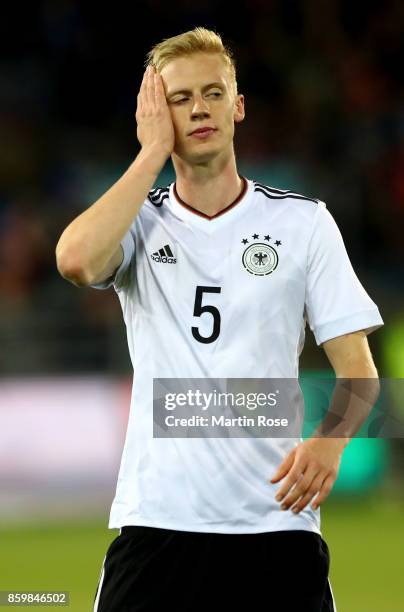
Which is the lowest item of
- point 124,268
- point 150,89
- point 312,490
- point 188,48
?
point 312,490

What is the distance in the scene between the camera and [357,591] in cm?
856

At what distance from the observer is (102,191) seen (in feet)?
50.9

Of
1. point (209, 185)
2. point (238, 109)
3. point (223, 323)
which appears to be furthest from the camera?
point (238, 109)

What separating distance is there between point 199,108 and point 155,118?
150mm

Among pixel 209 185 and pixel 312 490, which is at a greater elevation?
pixel 209 185

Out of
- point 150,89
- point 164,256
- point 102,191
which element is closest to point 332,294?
point 164,256

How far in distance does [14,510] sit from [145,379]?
8.92m

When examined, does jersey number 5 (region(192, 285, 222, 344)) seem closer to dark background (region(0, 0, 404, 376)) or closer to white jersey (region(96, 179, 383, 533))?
white jersey (region(96, 179, 383, 533))

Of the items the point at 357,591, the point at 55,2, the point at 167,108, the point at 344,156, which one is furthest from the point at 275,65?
the point at 167,108

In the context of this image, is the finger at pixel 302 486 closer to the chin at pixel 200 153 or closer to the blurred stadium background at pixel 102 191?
the chin at pixel 200 153

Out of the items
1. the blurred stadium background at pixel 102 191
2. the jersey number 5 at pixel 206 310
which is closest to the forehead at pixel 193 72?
the jersey number 5 at pixel 206 310

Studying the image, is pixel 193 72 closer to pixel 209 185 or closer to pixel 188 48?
pixel 188 48

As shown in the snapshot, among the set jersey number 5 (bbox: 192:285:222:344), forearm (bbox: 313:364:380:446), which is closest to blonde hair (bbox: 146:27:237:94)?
jersey number 5 (bbox: 192:285:222:344)

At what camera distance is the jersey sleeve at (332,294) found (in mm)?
3791
